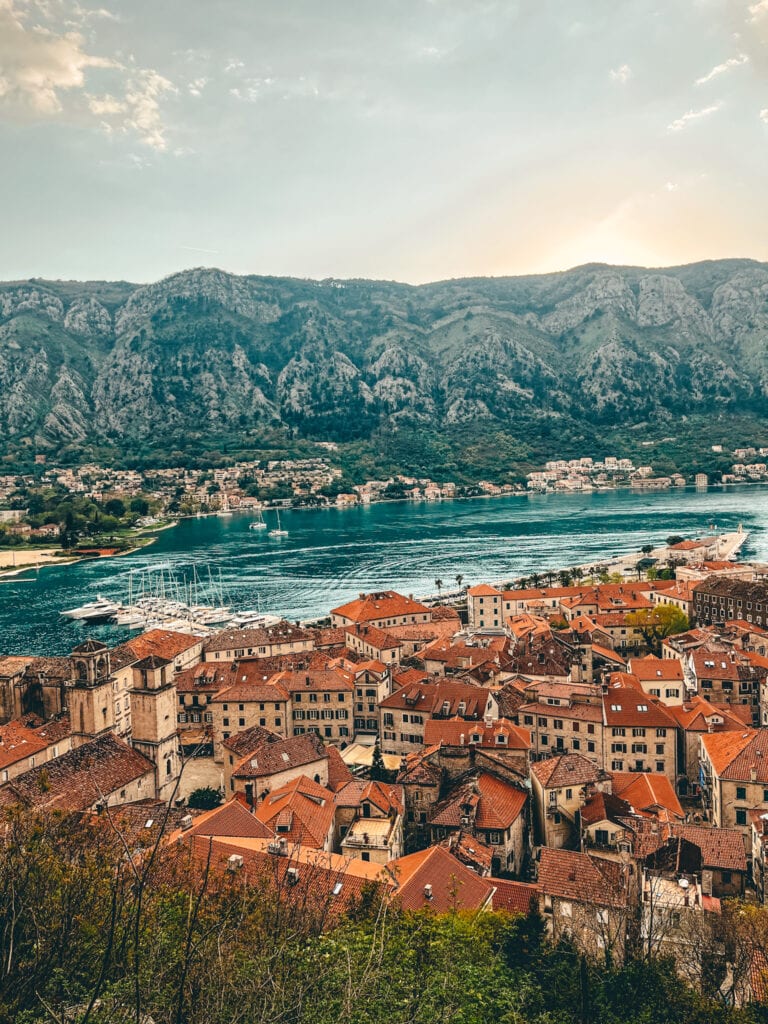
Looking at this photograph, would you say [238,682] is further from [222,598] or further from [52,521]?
[52,521]

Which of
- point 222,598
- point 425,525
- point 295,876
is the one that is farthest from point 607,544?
point 295,876

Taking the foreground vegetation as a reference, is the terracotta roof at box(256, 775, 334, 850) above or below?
below

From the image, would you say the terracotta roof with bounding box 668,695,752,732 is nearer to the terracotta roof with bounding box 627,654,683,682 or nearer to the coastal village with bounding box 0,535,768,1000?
the coastal village with bounding box 0,535,768,1000

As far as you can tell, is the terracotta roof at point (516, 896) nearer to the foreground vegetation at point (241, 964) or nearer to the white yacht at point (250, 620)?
the foreground vegetation at point (241, 964)

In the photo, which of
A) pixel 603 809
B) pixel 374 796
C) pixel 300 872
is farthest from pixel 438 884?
pixel 603 809

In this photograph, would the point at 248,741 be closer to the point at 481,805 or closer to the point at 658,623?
the point at 481,805

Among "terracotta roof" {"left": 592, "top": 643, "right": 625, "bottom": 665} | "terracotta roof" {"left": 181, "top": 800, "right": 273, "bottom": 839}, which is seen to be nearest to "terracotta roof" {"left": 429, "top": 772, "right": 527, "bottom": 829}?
"terracotta roof" {"left": 181, "top": 800, "right": 273, "bottom": 839}

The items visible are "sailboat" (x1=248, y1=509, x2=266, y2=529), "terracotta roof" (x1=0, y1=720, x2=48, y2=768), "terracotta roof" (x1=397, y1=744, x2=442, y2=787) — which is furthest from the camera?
"sailboat" (x1=248, y1=509, x2=266, y2=529)
